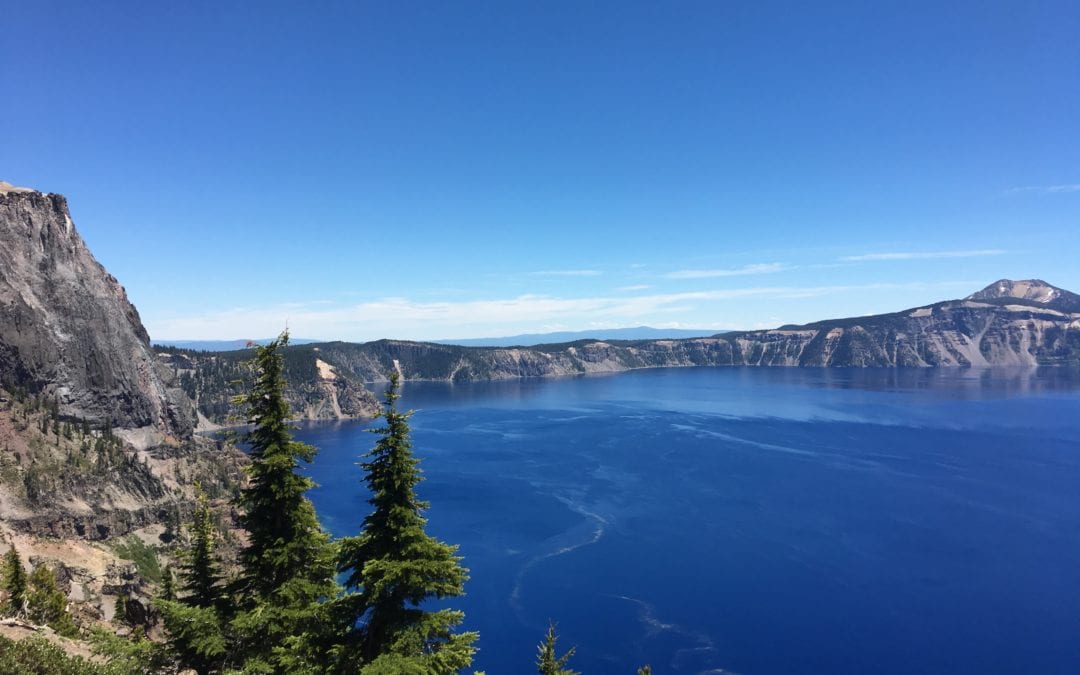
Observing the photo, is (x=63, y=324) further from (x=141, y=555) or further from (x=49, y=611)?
(x=49, y=611)

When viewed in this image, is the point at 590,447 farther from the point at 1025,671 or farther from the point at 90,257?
the point at 90,257

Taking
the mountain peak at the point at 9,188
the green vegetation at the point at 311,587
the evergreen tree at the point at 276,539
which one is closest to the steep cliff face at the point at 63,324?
the mountain peak at the point at 9,188

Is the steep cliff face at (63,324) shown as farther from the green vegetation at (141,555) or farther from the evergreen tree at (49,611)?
the evergreen tree at (49,611)

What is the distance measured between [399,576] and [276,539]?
6042 mm

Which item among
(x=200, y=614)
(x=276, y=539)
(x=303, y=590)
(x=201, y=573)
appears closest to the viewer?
(x=303, y=590)

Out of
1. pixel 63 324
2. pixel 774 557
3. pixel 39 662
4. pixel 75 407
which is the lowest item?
pixel 774 557

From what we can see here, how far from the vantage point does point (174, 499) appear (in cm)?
13275

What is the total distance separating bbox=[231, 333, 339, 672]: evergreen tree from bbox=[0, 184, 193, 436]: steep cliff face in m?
152

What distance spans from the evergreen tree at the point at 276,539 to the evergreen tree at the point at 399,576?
8.26 feet

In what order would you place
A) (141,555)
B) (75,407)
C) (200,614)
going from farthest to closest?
(75,407) < (141,555) < (200,614)

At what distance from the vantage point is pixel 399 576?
1719 cm

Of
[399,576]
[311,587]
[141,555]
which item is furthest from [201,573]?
[141,555]

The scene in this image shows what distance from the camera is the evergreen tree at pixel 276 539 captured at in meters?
19.8

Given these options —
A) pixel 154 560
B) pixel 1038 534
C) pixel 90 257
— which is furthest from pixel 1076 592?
pixel 90 257
